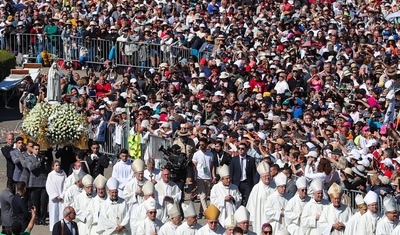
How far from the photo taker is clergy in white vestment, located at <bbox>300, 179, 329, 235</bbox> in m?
24.9

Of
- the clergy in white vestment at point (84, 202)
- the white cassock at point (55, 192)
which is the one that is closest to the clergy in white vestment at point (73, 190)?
the white cassock at point (55, 192)

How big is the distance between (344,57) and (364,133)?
652 cm

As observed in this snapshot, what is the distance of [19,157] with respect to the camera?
2761 centimetres

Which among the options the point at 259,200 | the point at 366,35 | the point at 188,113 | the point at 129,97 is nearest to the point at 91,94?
the point at 129,97

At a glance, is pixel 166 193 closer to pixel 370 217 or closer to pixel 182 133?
pixel 182 133

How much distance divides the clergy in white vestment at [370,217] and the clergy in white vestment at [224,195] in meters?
2.89

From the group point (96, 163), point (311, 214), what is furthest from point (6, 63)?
point (311, 214)

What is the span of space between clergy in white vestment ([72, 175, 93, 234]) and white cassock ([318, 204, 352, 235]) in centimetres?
394

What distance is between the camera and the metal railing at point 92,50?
38812 mm

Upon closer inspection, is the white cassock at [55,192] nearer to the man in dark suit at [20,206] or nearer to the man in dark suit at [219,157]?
the man in dark suit at [20,206]

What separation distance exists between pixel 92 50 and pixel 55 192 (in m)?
13.3

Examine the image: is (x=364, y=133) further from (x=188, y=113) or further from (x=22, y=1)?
(x=22, y=1)

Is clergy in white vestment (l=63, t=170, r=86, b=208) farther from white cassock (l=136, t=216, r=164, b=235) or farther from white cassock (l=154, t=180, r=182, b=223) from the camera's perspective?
white cassock (l=136, t=216, r=164, b=235)

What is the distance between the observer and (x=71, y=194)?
26.4 meters
